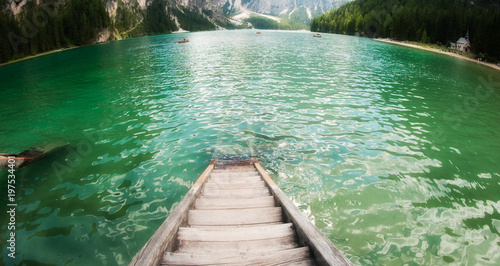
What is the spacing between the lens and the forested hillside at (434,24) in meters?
55.9

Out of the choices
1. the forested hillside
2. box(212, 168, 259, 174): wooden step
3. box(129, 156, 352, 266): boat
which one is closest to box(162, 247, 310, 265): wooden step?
→ box(129, 156, 352, 266): boat

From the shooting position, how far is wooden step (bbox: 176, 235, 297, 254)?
4062 millimetres

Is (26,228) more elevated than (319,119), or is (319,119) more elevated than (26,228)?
(319,119)

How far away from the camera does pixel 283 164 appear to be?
34.8ft

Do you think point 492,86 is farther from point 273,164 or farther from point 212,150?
point 212,150

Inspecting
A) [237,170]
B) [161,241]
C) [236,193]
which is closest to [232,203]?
[236,193]

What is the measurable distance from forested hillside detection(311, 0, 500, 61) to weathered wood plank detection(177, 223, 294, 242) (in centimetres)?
7582

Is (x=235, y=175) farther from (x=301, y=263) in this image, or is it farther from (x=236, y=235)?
(x=301, y=263)

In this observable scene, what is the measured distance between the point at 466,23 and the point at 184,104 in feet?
419

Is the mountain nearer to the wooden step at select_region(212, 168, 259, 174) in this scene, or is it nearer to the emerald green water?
the emerald green water

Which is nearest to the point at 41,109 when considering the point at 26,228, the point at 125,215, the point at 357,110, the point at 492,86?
the point at 26,228

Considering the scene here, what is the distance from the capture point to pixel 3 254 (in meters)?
6.36

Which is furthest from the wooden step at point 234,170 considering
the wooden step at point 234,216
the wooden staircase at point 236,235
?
the wooden step at point 234,216

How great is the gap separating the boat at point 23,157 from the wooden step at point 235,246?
36.9 ft
